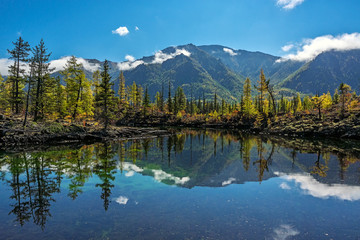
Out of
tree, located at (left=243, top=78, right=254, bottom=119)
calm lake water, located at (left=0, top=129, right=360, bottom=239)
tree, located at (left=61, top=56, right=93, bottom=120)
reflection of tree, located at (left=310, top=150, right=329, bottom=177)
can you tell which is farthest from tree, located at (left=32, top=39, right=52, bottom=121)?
tree, located at (left=243, top=78, right=254, bottom=119)

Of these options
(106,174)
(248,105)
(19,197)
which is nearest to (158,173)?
(106,174)

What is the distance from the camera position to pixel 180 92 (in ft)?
423

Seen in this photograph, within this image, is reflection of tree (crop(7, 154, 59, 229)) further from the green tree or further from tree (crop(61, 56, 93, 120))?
the green tree

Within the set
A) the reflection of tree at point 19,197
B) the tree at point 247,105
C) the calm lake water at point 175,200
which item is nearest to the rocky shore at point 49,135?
the calm lake water at point 175,200

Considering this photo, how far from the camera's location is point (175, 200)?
533 inches

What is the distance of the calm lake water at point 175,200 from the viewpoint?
31.6 ft

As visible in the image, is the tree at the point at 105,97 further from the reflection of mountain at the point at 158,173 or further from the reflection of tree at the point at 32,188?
the reflection of tree at the point at 32,188

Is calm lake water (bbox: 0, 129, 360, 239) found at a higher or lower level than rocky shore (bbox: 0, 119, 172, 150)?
lower

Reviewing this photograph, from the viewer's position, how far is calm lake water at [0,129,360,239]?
962cm

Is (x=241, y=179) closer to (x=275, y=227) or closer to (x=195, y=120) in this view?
(x=275, y=227)

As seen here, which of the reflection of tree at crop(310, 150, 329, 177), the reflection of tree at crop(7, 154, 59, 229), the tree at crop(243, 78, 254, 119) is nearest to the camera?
the reflection of tree at crop(7, 154, 59, 229)

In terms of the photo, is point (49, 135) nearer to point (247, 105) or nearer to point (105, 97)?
point (105, 97)

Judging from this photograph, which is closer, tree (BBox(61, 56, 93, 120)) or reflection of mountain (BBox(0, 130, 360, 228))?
reflection of mountain (BBox(0, 130, 360, 228))

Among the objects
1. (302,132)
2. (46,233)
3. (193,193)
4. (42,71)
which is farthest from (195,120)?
(46,233)
